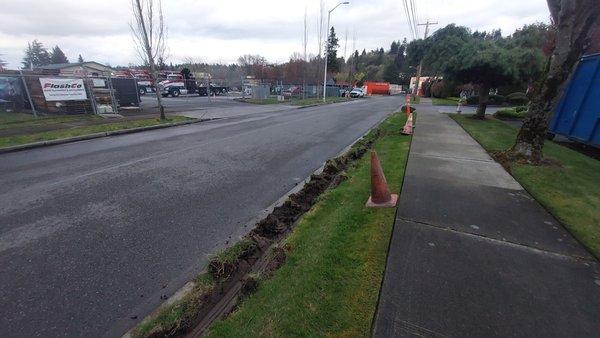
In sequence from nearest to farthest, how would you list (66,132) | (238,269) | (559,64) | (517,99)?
(238,269), (559,64), (66,132), (517,99)

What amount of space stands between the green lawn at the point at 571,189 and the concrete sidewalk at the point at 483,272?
0.19m

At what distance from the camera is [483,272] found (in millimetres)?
2895

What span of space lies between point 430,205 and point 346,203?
3.98ft

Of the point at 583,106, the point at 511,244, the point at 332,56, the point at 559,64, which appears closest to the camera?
the point at 511,244

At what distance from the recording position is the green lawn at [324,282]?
7.59 feet

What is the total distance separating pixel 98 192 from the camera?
537 cm

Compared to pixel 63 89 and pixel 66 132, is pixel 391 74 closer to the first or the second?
pixel 63 89

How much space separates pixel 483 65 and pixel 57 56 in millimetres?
129282

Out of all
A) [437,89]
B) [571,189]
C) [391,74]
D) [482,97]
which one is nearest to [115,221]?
[571,189]

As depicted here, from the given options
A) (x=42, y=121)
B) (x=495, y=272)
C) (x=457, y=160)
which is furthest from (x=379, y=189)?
(x=42, y=121)

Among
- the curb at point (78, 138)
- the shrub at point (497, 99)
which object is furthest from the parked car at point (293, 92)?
the curb at point (78, 138)

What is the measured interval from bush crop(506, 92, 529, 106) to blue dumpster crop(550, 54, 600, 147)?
23084 millimetres

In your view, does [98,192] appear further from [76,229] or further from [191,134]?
[191,134]

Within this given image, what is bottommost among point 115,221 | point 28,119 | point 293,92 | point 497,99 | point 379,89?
point 379,89
